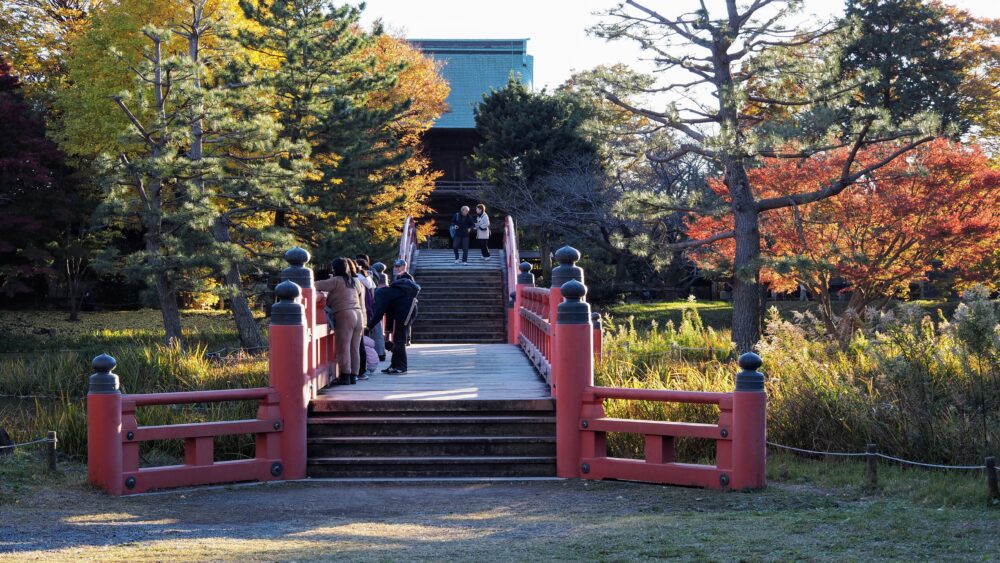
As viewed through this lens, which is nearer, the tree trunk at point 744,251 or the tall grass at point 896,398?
the tall grass at point 896,398

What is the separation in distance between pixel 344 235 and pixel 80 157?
9265 mm

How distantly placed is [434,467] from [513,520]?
7.72 feet

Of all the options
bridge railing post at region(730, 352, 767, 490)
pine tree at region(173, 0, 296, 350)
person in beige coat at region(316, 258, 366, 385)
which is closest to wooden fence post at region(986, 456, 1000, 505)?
bridge railing post at region(730, 352, 767, 490)

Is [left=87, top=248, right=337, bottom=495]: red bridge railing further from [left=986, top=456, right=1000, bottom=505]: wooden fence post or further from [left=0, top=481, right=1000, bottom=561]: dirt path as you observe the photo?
[left=986, top=456, right=1000, bottom=505]: wooden fence post

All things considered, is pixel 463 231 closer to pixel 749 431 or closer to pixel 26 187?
pixel 26 187

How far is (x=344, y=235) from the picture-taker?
28391mm

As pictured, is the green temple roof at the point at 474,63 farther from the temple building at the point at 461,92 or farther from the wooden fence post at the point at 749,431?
the wooden fence post at the point at 749,431

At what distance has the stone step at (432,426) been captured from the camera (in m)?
Answer: 10.7

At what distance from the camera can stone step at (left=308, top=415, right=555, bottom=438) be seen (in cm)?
1070

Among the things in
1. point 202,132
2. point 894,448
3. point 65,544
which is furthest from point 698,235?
point 65,544

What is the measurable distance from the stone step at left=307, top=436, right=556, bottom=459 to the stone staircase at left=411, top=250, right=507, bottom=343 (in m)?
12.5

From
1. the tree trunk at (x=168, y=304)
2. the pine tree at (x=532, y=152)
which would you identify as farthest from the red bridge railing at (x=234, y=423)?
the pine tree at (x=532, y=152)

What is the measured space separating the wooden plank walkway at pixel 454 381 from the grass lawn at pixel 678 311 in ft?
53.8

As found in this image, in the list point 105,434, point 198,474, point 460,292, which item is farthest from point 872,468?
point 460,292
